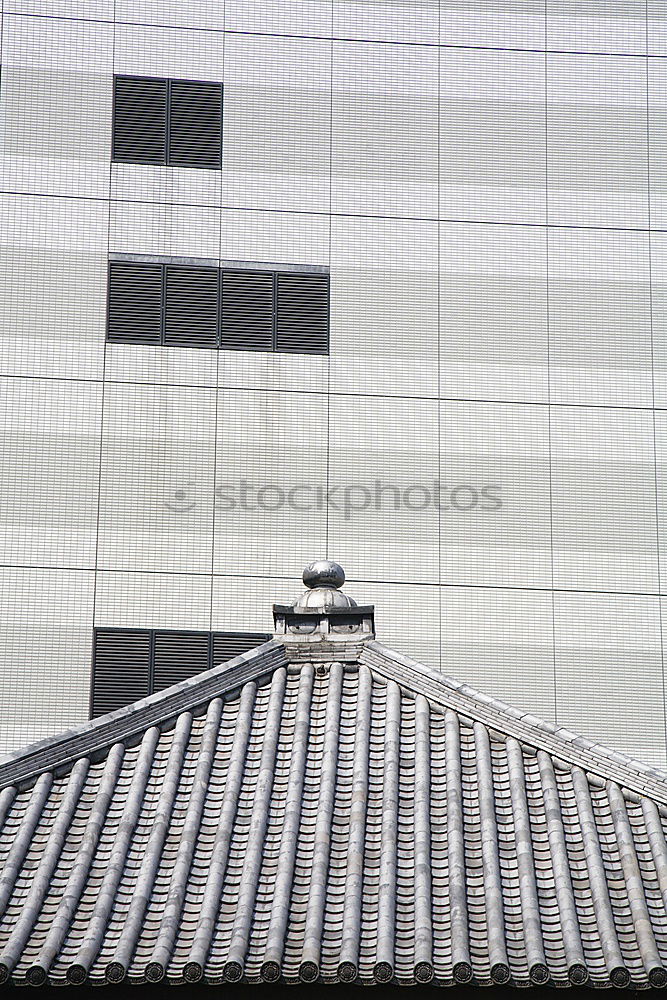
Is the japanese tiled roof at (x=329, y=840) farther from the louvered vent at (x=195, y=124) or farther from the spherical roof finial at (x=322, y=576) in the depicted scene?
the louvered vent at (x=195, y=124)

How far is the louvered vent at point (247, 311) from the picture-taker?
27.7 metres

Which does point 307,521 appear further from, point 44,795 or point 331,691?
point 44,795

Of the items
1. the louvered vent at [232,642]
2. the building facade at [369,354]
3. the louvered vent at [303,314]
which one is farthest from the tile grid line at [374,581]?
the louvered vent at [303,314]

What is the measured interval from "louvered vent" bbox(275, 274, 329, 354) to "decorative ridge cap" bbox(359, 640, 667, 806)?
1296cm

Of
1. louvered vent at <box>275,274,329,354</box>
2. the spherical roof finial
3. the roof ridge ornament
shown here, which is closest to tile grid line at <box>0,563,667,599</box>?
louvered vent at <box>275,274,329,354</box>

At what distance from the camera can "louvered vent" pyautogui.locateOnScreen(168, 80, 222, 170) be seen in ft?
94.0

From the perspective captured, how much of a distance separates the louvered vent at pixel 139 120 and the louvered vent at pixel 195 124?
0.19 m

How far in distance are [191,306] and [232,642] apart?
20.9 feet

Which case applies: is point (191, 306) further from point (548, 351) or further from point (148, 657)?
point (548, 351)

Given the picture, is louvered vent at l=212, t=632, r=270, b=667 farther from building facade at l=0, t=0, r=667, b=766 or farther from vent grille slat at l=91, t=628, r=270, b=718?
building facade at l=0, t=0, r=667, b=766

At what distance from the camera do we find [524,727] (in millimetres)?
14422

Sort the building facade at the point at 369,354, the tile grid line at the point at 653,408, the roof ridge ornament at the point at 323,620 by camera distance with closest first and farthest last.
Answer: the roof ridge ornament at the point at 323,620
the building facade at the point at 369,354
the tile grid line at the point at 653,408

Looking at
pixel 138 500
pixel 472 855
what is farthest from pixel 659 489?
pixel 472 855

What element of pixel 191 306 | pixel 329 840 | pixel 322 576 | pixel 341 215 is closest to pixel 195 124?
pixel 341 215
